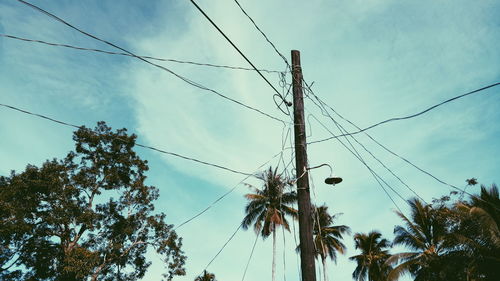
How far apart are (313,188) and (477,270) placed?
14761mm

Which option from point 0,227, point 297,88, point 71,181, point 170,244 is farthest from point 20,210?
point 297,88

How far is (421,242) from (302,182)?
18981 millimetres

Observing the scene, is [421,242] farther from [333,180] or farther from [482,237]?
[333,180]

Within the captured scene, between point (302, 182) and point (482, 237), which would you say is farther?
point (482, 237)

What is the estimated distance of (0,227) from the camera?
23.0 metres

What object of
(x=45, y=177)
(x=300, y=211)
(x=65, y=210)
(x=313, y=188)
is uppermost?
(x=45, y=177)

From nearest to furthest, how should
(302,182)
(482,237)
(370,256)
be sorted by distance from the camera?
(302,182) → (482,237) → (370,256)

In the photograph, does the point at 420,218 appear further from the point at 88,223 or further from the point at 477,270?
the point at 88,223

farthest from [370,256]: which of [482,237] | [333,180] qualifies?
[333,180]

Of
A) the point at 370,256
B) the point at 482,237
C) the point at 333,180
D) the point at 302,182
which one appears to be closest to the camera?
the point at 302,182

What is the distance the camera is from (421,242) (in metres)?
21.5

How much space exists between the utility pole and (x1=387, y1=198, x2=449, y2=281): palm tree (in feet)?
57.1

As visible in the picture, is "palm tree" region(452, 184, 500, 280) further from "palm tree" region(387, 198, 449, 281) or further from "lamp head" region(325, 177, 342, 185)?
"lamp head" region(325, 177, 342, 185)

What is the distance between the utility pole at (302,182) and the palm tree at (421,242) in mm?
17399
